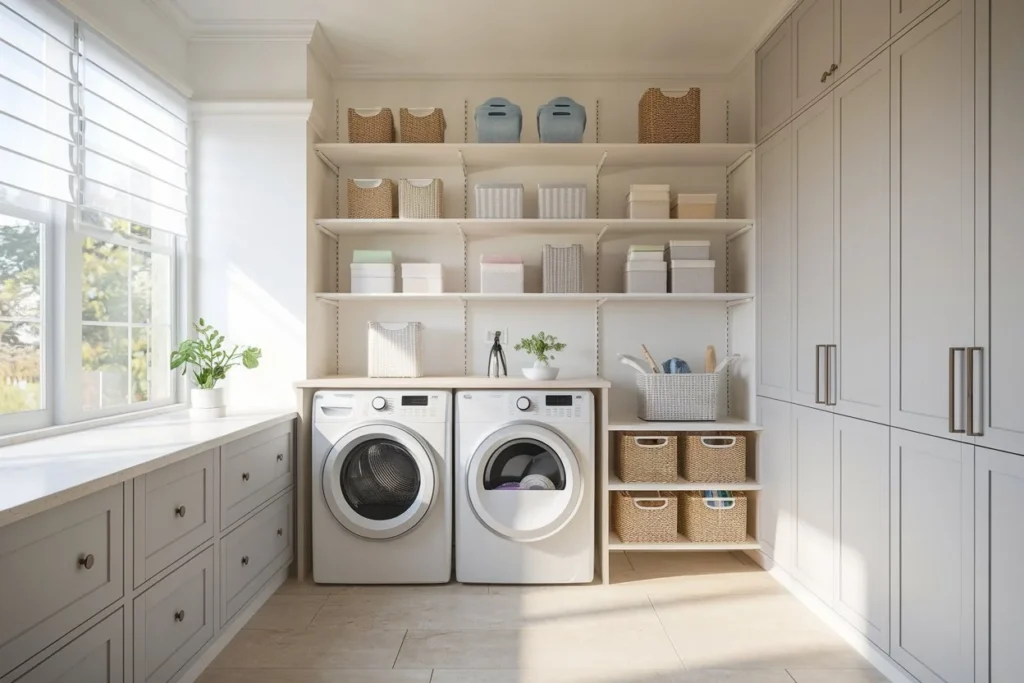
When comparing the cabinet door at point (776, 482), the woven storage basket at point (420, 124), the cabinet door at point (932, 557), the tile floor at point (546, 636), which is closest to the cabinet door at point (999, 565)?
the cabinet door at point (932, 557)

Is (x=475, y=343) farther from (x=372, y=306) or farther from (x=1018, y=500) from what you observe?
(x=1018, y=500)

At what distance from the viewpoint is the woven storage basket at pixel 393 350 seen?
3.02m

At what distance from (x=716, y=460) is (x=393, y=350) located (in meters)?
1.65

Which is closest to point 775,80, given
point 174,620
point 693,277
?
point 693,277

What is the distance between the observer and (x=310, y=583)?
284cm

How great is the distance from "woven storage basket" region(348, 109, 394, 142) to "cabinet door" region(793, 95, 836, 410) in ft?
6.28

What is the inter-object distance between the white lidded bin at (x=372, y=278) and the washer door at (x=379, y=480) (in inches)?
28.6

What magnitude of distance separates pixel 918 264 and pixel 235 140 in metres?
2.89

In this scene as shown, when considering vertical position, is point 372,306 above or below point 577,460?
above

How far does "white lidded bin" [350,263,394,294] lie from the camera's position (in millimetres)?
3088

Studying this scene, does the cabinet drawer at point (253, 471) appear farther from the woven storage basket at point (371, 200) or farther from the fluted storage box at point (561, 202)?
the fluted storage box at point (561, 202)

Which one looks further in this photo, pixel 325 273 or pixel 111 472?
pixel 325 273

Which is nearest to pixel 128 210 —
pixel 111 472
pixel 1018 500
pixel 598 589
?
pixel 111 472

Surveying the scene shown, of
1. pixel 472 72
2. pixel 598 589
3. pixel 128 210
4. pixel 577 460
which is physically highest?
pixel 472 72
